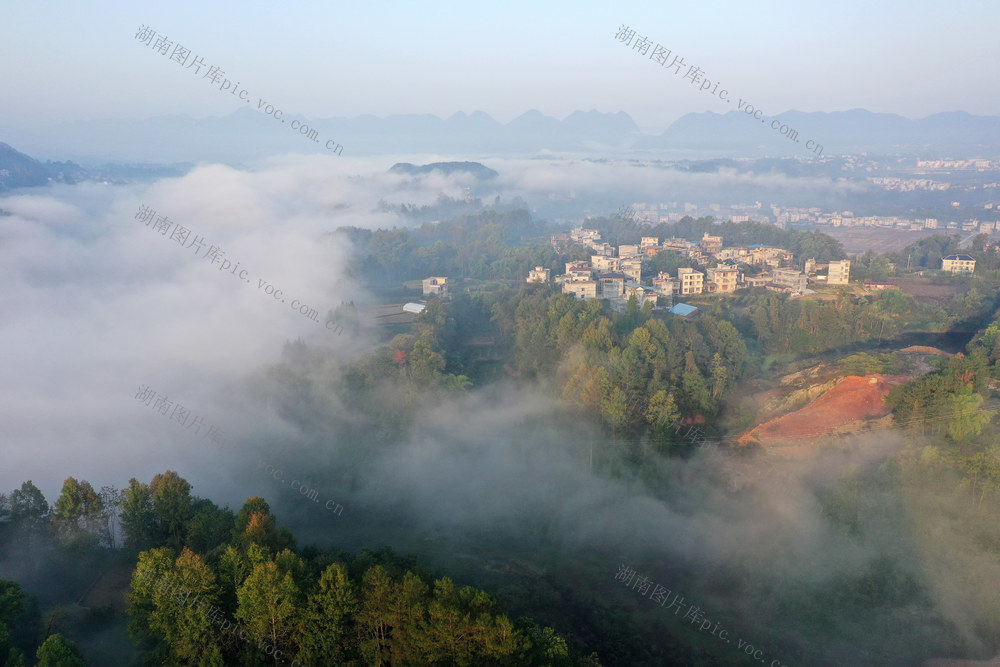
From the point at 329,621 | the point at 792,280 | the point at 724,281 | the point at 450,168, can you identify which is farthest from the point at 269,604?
the point at 450,168

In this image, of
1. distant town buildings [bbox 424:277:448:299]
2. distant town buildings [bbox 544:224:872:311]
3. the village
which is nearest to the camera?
the village

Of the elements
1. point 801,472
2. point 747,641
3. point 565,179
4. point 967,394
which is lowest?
point 747,641

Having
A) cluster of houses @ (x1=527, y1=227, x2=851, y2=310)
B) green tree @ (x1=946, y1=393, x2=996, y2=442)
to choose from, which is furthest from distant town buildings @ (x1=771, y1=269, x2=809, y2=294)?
green tree @ (x1=946, y1=393, x2=996, y2=442)

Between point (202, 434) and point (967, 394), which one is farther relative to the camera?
point (202, 434)

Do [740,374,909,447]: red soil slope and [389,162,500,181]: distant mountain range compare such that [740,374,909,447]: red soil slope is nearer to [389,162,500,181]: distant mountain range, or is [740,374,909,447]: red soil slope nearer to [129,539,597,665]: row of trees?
[129,539,597,665]: row of trees

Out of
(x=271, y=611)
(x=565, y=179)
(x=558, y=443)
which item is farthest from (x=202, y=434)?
(x=565, y=179)

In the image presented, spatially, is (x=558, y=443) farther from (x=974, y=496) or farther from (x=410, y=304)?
(x=410, y=304)

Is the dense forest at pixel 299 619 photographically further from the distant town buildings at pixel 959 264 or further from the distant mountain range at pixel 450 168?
the distant mountain range at pixel 450 168
